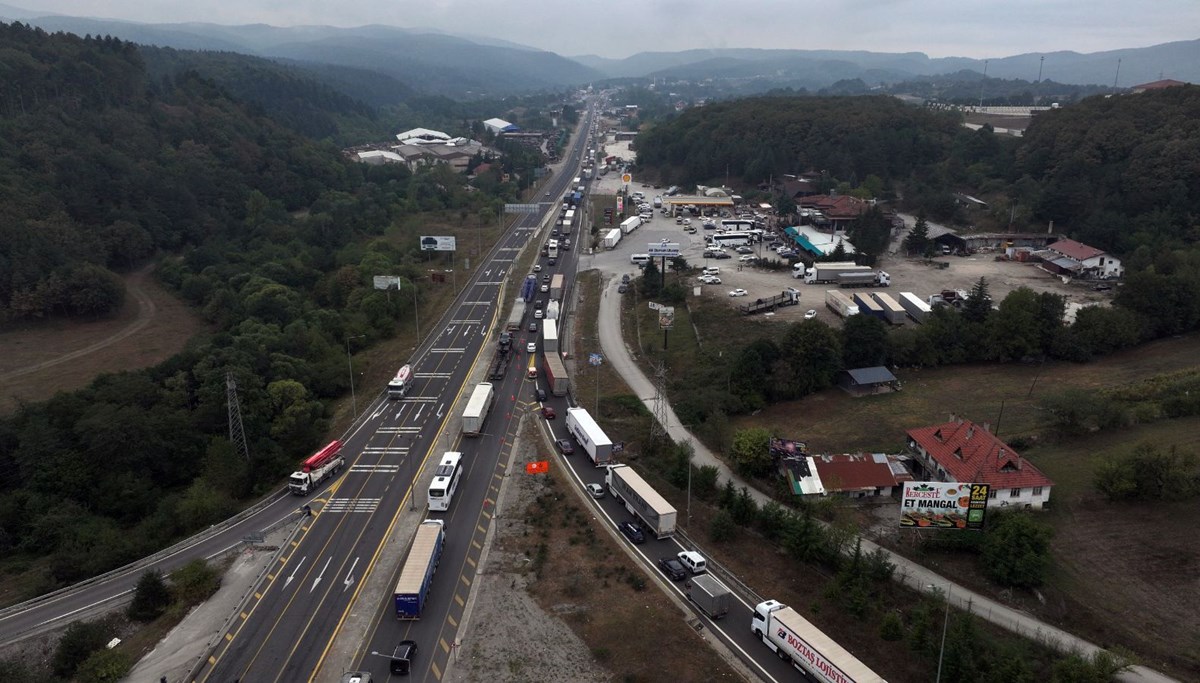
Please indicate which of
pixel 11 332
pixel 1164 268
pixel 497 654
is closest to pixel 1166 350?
pixel 1164 268

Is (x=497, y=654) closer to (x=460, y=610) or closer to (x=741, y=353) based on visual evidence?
(x=460, y=610)

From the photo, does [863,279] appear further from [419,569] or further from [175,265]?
[175,265]

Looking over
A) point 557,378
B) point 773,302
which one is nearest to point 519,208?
point 773,302

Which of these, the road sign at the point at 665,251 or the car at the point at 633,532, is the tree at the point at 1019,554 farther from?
the road sign at the point at 665,251

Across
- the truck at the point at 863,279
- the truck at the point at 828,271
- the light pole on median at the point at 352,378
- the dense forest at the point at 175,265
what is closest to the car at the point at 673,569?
the dense forest at the point at 175,265

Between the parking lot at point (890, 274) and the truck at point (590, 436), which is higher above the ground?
the parking lot at point (890, 274)

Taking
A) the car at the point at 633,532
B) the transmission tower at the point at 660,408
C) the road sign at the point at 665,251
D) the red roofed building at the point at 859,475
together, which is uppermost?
the road sign at the point at 665,251
